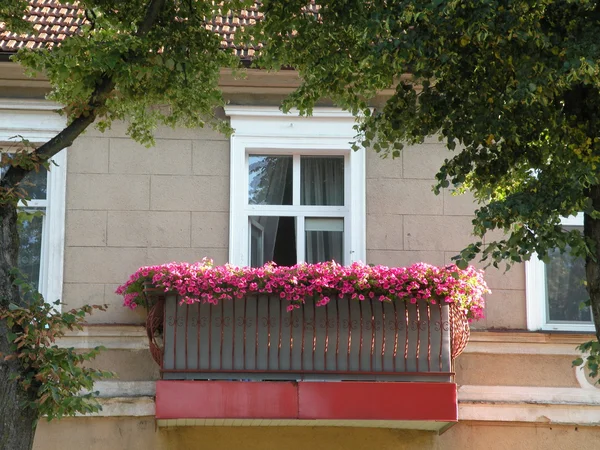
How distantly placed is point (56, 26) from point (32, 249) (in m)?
2.28

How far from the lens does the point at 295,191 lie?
11469 millimetres

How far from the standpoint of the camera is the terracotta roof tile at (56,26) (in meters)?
10.9

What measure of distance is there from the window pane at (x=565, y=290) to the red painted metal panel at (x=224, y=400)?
3013 mm

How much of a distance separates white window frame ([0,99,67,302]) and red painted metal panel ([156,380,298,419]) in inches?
72.4

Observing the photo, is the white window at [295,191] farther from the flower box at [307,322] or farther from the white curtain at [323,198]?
the flower box at [307,322]

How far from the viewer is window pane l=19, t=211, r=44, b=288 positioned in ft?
36.7

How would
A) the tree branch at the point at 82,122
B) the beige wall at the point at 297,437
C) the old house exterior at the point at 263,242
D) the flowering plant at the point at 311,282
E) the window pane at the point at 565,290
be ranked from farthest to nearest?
the window pane at the point at 565,290 < the old house exterior at the point at 263,242 < the beige wall at the point at 297,437 < the flowering plant at the point at 311,282 < the tree branch at the point at 82,122

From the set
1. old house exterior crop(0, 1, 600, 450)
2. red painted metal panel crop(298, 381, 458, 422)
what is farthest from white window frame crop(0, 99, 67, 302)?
red painted metal panel crop(298, 381, 458, 422)

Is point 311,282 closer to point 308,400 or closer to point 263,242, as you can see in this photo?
point 308,400

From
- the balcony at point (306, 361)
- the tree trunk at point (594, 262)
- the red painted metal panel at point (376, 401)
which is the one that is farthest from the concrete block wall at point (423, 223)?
the tree trunk at point (594, 262)

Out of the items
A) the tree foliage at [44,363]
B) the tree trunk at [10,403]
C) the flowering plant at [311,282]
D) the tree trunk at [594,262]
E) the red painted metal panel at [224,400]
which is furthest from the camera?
the flowering plant at [311,282]

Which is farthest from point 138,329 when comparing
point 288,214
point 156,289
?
point 288,214

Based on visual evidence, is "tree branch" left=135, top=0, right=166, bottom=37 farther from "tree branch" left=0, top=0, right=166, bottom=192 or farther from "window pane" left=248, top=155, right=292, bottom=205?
"window pane" left=248, top=155, right=292, bottom=205

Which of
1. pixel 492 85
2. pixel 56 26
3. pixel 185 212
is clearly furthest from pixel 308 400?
pixel 56 26
